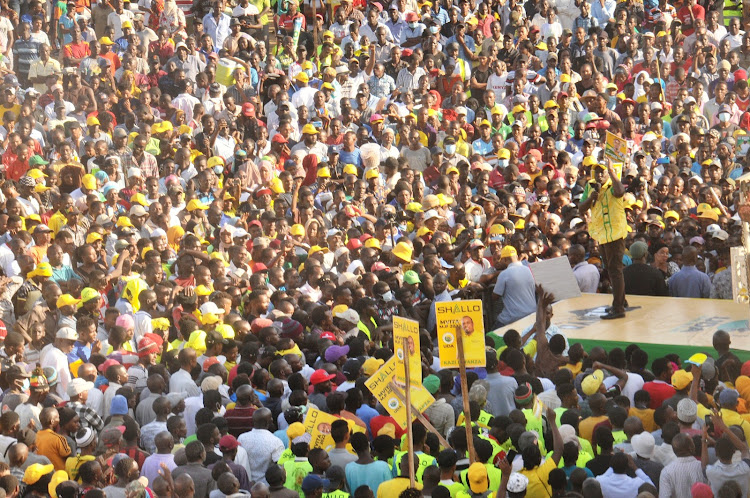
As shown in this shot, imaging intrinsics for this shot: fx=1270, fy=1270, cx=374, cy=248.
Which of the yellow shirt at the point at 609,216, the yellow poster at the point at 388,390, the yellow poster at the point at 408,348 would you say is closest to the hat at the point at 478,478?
the yellow poster at the point at 388,390

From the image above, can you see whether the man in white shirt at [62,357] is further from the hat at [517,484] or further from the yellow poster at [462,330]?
the hat at [517,484]

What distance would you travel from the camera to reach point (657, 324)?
1360 cm

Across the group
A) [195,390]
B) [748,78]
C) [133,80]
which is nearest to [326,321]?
[195,390]

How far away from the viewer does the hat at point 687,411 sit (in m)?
9.59

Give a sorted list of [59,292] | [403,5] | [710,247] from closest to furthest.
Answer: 1. [59,292]
2. [710,247]
3. [403,5]

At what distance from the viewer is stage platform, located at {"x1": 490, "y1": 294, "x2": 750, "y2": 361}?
12781mm

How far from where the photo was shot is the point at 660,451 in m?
9.48

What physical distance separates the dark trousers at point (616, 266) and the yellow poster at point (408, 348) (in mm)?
4435

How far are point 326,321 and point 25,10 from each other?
10.7 metres

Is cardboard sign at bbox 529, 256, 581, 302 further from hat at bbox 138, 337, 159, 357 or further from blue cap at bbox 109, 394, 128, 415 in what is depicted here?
blue cap at bbox 109, 394, 128, 415

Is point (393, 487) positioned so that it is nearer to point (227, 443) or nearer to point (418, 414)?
point (418, 414)

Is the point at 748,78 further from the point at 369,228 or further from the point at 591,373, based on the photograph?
the point at 591,373

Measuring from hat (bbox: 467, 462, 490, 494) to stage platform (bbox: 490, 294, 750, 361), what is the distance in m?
4.42

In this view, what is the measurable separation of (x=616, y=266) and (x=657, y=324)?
79 centimetres
